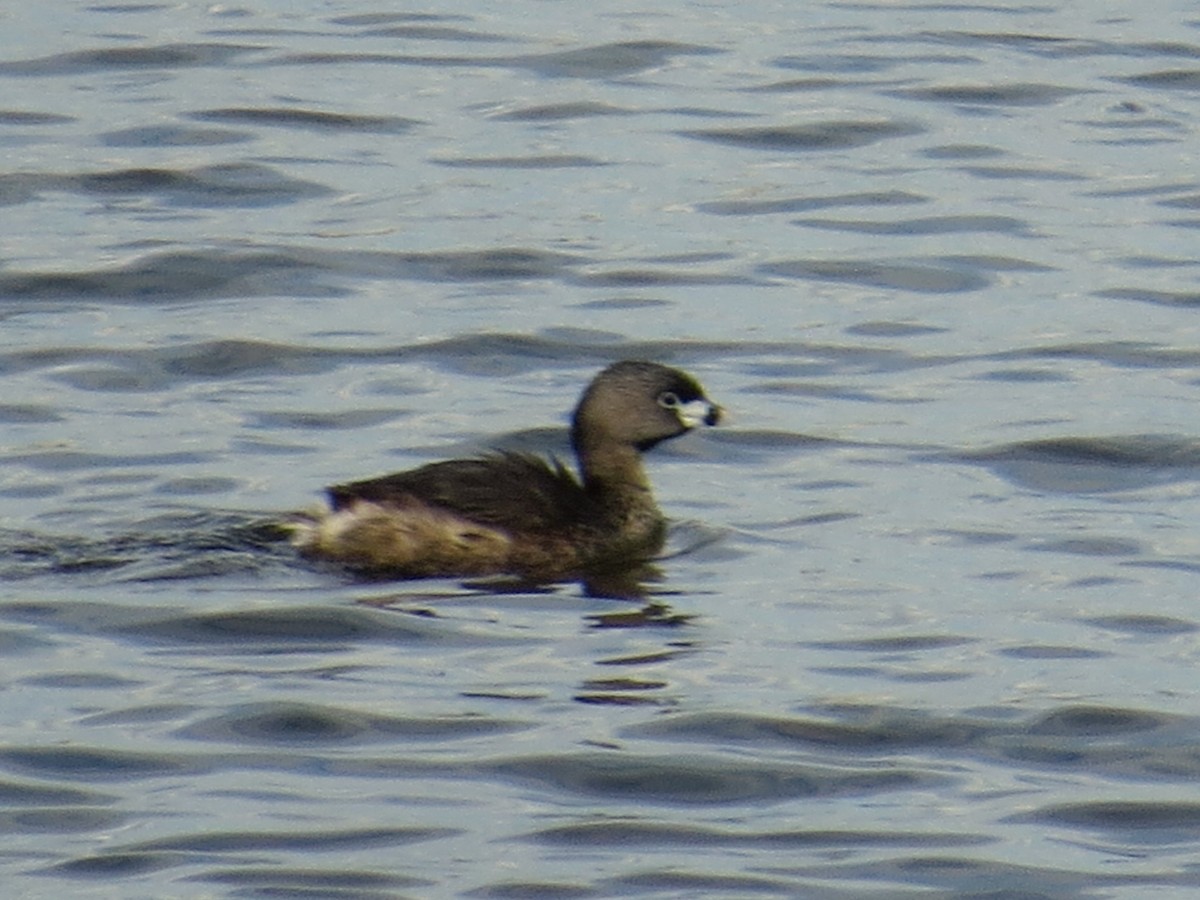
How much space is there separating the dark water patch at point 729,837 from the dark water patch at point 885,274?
6373mm

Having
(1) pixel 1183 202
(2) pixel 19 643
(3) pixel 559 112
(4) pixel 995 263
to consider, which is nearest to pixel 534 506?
(2) pixel 19 643

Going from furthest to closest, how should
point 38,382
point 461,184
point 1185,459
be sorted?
1. point 461,184
2. point 38,382
3. point 1185,459

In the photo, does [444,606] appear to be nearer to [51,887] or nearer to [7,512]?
[7,512]

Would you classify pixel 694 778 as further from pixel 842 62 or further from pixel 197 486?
pixel 842 62

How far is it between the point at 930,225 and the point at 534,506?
4.84 m

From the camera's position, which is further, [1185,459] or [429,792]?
[1185,459]

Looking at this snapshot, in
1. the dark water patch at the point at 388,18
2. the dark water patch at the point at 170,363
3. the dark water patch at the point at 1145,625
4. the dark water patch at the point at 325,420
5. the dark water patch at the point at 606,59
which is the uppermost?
the dark water patch at the point at 388,18

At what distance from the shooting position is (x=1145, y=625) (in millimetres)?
8648

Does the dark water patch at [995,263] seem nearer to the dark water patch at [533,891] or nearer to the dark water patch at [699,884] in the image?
the dark water patch at [699,884]

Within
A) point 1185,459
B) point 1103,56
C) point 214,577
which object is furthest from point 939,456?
point 1103,56

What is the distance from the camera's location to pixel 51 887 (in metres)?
6.52

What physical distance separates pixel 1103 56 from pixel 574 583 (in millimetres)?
8661

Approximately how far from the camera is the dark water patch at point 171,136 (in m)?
15.4

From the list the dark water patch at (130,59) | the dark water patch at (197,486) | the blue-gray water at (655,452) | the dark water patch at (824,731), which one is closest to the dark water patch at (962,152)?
the blue-gray water at (655,452)
